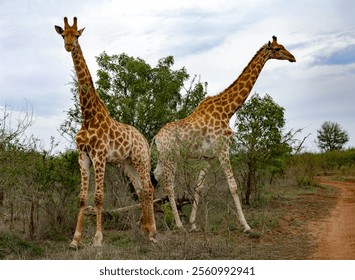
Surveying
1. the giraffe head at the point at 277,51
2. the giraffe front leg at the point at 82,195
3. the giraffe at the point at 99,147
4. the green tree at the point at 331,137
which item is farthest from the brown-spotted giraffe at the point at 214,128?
the green tree at the point at 331,137

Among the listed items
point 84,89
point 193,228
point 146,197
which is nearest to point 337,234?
point 193,228

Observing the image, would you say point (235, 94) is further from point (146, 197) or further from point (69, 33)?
point (69, 33)

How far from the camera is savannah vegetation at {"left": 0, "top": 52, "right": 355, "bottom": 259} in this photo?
7.40 metres

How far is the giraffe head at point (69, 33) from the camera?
25.5 feet

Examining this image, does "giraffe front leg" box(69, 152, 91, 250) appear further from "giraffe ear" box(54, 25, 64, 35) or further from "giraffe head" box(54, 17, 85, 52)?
"giraffe ear" box(54, 25, 64, 35)

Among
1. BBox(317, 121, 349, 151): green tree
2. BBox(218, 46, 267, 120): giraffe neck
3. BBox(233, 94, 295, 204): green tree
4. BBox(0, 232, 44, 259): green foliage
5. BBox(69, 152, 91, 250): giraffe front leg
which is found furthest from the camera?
BBox(317, 121, 349, 151): green tree

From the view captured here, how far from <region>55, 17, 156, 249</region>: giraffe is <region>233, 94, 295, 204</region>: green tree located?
15.2 feet

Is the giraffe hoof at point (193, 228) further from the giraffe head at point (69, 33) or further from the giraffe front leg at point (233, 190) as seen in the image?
the giraffe head at point (69, 33)

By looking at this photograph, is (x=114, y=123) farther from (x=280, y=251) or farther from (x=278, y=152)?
(x=278, y=152)

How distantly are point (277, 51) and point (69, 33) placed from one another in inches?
177

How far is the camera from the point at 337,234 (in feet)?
29.6

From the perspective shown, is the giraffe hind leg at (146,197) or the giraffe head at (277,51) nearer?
the giraffe hind leg at (146,197)

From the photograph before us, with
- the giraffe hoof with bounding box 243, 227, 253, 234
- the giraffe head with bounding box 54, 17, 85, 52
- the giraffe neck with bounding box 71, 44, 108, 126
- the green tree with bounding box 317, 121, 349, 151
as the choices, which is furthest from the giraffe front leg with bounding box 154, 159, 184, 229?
the green tree with bounding box 317, 121, 349, 151

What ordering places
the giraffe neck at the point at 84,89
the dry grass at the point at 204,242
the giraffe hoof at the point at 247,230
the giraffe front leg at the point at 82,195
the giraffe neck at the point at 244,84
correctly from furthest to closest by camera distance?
1. the giraffe neck at the point at 244,84
2. the giraffe hoof at the point at 247,230
3. the giraffe neck at the point at 84,89
4. the giraffe front leg at the point at 82,195
5. the dry grass at the point at 204,242
